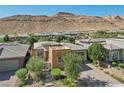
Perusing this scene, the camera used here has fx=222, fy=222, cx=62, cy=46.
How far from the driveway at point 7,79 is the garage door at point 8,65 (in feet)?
2.57

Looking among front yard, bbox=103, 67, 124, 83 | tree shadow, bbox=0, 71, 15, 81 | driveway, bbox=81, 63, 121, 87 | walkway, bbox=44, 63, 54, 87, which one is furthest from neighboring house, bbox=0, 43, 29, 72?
front yard, bbox=103, 67, 124, 83

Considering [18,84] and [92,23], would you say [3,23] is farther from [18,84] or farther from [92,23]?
[18,84]

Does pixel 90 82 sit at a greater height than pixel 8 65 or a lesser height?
lesser

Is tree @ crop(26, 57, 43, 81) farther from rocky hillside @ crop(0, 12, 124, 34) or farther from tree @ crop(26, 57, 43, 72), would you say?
rocky hillside @ crop(0, 12, 124, 34)

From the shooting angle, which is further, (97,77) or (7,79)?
(97,77)

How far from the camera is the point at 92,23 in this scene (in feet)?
388

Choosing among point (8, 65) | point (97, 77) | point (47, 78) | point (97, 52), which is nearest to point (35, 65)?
point (47, 78)

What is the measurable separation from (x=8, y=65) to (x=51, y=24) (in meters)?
83.7

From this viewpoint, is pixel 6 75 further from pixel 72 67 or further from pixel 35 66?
pixel 72 67

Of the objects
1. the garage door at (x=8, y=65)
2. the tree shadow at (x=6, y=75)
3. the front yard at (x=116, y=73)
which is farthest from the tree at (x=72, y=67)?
the garage door at (x=8, y=65)

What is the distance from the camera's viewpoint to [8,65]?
858 inches

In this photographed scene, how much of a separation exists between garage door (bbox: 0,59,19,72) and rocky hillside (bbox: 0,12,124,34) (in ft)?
229
